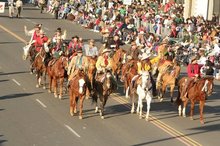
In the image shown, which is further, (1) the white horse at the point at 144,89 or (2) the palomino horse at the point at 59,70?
(2) the palomino horse at the point at 59,70

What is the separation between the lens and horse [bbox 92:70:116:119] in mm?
24106

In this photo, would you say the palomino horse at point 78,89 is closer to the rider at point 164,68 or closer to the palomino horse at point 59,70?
the palomino horse at point 59,70

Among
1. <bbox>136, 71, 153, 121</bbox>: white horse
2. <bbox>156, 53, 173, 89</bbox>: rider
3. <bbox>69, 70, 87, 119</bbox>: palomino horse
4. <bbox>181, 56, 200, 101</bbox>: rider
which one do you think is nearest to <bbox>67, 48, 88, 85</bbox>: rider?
<bbox>69, 70, 87, 119</bbox>: palomino horse

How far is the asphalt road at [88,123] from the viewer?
21.0m

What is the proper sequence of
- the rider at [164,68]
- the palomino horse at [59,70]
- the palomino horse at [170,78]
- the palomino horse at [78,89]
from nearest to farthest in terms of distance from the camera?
the palomino horse at [78,89]
the palomino horse at [59,70]
the palomino horse at [170,78]
the rider at [164,68]

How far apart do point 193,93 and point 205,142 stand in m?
3.53

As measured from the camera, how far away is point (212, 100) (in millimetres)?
29656

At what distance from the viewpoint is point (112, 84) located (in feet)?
79.8

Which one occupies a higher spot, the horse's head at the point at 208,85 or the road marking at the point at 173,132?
the horse's head at the point at 208,85

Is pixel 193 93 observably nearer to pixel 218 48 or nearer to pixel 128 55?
pixel 128 55

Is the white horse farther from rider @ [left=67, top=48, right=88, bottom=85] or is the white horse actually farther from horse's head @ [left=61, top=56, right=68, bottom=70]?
horse's head @ [left=61, top=56, right=68, bottom=70]

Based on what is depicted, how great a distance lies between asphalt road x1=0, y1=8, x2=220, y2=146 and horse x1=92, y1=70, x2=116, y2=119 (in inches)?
22.7

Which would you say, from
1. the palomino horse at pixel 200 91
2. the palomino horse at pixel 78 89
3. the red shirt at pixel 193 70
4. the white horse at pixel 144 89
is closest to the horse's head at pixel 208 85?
the palomino horse at pixel 200 91

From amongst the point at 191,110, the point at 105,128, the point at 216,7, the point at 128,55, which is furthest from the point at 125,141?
the point at 216,7
